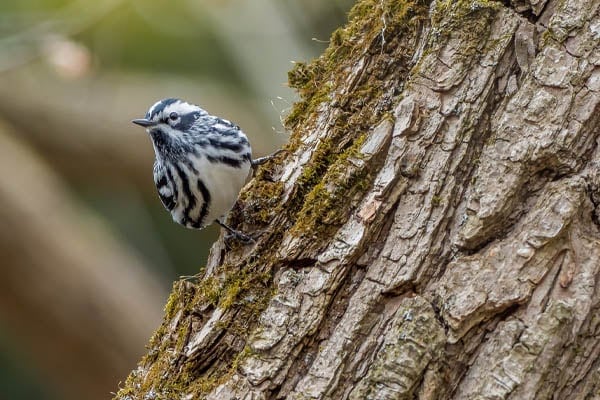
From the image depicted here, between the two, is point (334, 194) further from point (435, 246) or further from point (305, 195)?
point (435, 246)

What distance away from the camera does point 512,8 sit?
290 cm

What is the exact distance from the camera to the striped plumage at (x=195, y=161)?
13.5ft

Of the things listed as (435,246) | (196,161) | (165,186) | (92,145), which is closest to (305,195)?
(435,246)

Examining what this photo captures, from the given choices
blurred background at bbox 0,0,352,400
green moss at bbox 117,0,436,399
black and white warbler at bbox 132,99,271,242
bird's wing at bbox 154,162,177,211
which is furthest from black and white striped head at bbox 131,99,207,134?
green moss at bbox 117,0,436,399

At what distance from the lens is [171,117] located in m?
4.49

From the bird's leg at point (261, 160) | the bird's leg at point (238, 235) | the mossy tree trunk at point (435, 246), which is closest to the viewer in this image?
the mossy tree trunk at point (435, 246)

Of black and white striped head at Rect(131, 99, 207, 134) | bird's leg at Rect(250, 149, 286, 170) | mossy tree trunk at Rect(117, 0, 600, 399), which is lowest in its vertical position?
mossy tree trunk at Rect(117, 0, 600, 399)

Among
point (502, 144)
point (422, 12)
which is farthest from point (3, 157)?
point (502, 144)

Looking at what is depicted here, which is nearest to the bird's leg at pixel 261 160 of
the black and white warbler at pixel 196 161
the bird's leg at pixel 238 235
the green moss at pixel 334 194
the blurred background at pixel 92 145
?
the black and white warbler at pixel 196 161

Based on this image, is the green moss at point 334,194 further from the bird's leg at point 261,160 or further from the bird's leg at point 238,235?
the bird's leg at point 261,160

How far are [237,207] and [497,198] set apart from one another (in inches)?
49.4

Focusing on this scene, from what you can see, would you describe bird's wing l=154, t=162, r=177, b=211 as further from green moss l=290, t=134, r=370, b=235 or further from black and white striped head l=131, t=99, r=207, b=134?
green moss l=290, t=134, r=370, b=235

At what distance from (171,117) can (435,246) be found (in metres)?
2.20

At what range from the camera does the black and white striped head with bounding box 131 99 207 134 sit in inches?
175
